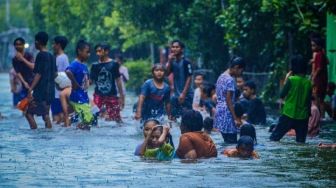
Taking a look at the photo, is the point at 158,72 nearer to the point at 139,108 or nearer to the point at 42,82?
the point at 139,108

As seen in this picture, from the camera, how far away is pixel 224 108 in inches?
652

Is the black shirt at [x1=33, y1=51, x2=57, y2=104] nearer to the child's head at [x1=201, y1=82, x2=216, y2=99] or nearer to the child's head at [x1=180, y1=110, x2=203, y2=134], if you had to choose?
the child's head at [x1=201, y1=82, x2=216, y2=99]

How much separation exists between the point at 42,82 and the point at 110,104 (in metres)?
1.95

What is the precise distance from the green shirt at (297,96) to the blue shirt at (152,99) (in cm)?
297

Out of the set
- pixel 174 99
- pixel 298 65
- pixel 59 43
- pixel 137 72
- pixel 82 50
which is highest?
pixel 59 43

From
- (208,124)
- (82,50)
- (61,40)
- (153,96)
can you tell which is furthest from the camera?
(61,40)

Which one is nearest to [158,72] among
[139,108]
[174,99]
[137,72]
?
[139,108]

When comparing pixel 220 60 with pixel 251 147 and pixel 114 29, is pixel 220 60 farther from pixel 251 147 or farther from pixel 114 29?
pixel 251 147

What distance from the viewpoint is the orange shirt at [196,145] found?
562 inches

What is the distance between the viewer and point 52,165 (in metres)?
13.8

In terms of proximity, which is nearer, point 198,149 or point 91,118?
point 198,149

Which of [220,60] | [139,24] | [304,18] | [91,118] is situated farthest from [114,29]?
[91,118]

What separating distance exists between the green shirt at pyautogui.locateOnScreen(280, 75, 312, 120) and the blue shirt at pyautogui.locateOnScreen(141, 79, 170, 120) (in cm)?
297

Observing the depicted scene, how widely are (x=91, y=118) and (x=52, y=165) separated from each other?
582cm
